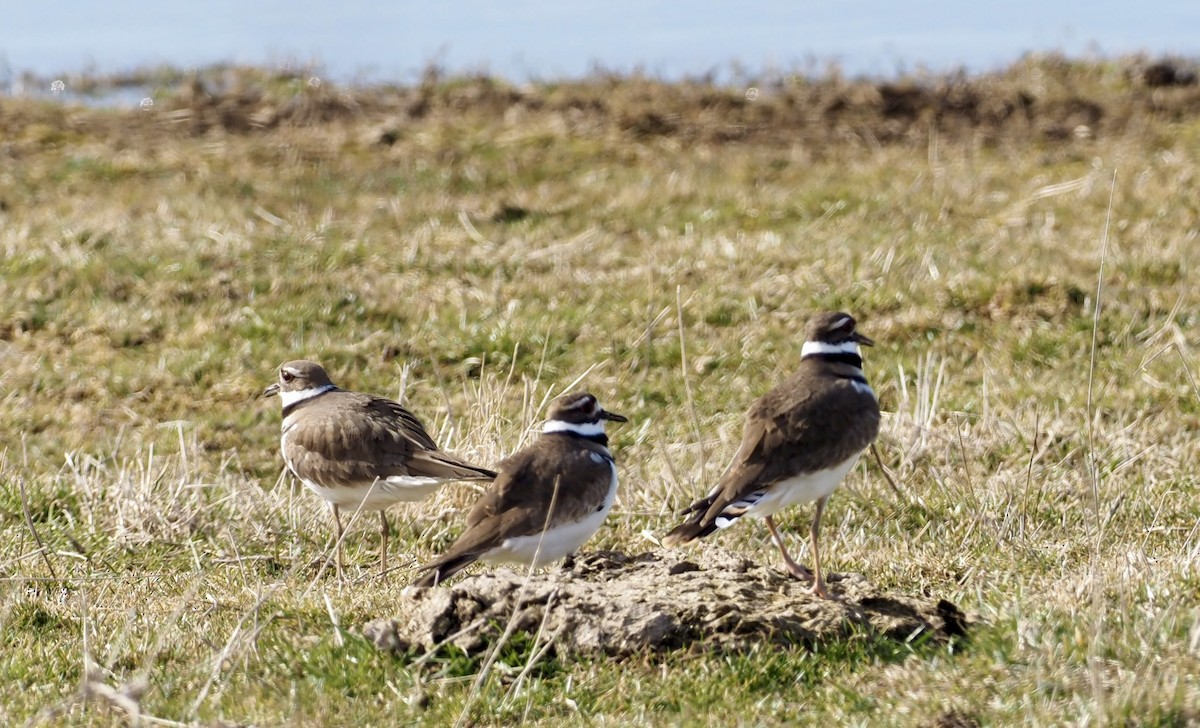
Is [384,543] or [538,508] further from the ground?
[538,508]

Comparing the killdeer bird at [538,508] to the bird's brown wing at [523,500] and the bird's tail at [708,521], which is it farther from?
the bird's tail at [708,521]

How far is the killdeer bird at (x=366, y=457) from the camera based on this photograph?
697cm

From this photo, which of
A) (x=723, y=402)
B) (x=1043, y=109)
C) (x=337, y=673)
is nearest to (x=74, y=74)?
(x=1043, y=109)

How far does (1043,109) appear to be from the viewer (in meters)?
19.2

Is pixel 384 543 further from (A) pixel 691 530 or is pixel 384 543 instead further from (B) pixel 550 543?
(A) pixel 691 530

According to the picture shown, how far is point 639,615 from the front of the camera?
17.5 ft

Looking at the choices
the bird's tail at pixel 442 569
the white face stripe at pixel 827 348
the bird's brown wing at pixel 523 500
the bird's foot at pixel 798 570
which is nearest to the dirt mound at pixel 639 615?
the bird's tail at pixel 442 569

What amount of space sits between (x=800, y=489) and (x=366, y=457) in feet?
6.91

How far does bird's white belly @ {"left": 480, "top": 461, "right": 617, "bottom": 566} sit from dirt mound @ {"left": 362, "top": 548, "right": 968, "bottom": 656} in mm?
358

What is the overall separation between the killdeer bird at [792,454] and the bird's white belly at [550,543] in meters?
0.33

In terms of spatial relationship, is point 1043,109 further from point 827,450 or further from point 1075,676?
point 1075,676

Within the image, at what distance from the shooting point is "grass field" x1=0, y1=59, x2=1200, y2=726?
5.12 metres

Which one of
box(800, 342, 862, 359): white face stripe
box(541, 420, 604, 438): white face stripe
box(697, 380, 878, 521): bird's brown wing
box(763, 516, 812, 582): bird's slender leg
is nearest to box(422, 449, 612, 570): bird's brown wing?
box(541, 420, 604, 438): white face stripe

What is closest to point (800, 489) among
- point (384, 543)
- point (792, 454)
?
point (792, 454)
